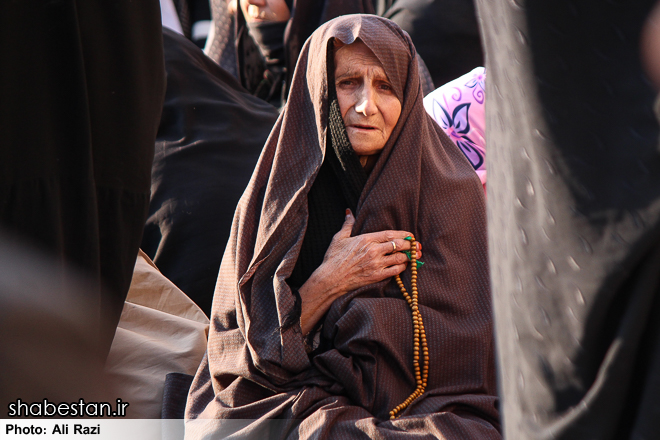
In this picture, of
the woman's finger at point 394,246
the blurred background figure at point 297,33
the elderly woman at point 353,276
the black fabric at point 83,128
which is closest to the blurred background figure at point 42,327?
the black fabric at point 83,128

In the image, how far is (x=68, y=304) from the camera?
4.54ft

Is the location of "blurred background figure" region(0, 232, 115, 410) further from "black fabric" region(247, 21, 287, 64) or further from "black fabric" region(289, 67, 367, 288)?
"black fabric" region(247, 21, 287, 64)

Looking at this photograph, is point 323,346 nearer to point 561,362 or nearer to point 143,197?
point 143,197

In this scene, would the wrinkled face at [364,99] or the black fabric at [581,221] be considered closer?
the black fabric at [581,221]

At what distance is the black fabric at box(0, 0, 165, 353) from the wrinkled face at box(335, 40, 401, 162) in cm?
67

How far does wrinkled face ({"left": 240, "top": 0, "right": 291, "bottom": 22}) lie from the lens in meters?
4.55

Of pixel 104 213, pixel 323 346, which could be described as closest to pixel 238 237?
pixel 323 346

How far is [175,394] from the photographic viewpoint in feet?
7.00

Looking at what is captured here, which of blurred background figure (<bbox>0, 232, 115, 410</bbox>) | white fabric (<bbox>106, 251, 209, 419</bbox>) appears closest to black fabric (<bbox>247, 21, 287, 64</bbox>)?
white fabric (<bbox>106, 251, 209, 419</bbox>)

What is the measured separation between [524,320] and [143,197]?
119 cm

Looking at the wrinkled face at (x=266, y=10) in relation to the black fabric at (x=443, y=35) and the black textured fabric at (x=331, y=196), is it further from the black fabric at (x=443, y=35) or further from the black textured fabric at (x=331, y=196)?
the black textured fabric at (x=331, y=196)

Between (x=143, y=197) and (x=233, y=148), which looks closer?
(x=143, y=197)

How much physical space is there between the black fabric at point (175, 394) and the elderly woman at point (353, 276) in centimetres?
8

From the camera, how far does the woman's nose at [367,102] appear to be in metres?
2.07
